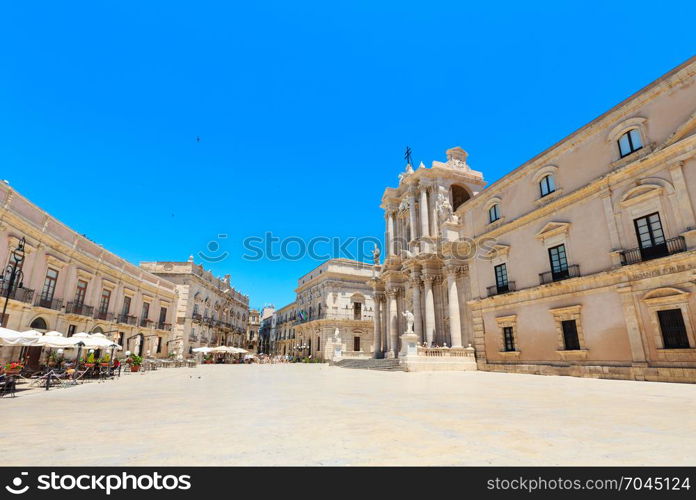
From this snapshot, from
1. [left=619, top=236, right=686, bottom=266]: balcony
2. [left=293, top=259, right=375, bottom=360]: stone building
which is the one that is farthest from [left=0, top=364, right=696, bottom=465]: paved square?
[left=293, top=259, right=375, bottom=360]: stone building

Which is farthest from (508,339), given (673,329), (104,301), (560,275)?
(104,301)

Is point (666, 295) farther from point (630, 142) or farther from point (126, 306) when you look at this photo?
point (126, 306)

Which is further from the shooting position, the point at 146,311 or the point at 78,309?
the point at 146,311

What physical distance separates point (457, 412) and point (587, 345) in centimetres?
1214

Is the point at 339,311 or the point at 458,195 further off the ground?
the point at 458,195

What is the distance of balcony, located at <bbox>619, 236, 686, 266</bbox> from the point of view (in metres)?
12.0

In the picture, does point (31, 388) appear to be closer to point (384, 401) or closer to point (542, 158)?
point (384, 401)

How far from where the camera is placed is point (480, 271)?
2092 cm

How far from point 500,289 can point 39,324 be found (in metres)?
25.6

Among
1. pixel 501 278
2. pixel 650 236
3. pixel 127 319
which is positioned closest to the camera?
pixel 650 236

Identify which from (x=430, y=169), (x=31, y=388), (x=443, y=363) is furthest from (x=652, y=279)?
(x=31, y=388)

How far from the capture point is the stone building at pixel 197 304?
3850cm

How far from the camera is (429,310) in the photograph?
85.8 feet

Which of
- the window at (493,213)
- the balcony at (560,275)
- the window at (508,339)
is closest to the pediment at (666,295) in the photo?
the balcony at (560,275)
